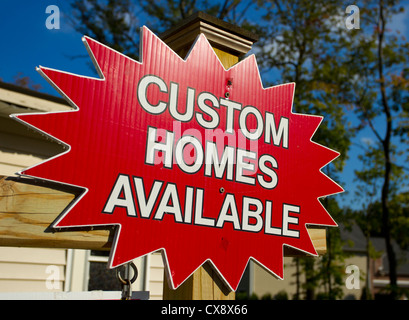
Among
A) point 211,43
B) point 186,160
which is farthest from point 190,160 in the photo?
point 211,43

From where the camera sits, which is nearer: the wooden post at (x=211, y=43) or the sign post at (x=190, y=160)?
the sign post at (x=190, y=160)

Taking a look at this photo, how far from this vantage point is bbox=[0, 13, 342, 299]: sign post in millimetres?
1624

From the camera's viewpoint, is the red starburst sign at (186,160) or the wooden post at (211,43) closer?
the red starburst sign at (186,160)

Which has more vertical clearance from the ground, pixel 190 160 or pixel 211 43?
pixel 211 43

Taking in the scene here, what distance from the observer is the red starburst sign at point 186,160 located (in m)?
1.63

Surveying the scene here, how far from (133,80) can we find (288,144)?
847 millimetres

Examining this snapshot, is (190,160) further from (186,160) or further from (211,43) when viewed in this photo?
(211,43)

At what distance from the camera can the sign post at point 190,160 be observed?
1624 millimetres

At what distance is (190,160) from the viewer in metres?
1.87

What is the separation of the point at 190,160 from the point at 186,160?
2 cm

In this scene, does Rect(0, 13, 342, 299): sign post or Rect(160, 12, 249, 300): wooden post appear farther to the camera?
Rect(160, 12, 249, 300): wooden post

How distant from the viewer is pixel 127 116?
5.74 feet

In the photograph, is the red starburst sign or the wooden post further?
the wooden post
